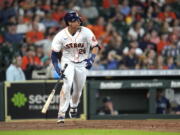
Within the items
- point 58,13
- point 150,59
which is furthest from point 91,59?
point 58,13

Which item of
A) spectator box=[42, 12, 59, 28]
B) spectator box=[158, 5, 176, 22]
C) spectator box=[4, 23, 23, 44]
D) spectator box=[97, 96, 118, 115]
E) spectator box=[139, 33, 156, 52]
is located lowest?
spectator box=[97, 96, 118, 115]

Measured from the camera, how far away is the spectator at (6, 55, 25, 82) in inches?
578

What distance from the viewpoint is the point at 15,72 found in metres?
14.7

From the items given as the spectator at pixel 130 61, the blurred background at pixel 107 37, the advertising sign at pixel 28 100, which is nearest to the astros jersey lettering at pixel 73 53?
the advertising sign at pixel 28 100

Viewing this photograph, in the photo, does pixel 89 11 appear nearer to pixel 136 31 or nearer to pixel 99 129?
pixel 136 31

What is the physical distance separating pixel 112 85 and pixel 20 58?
91.9 inches

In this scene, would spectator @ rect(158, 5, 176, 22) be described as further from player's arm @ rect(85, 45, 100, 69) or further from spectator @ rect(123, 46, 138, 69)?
player's arm @ rect(85, 45, 100, 69)

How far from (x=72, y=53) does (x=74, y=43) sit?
0.20 m

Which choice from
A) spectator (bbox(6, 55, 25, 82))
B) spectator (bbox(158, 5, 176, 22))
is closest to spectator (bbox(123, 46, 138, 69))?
A: spectator (bbox(158, 5, 176, 22))

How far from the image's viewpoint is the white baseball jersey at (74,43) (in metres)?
11.5

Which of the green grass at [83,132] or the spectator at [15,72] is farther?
the spectator at [15,72]

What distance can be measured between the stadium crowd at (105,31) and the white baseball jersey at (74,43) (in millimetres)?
3378

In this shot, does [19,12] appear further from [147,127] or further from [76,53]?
[147,127]

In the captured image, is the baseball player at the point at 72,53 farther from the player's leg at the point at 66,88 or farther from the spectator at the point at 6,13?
the spectator at the point at 6,13
